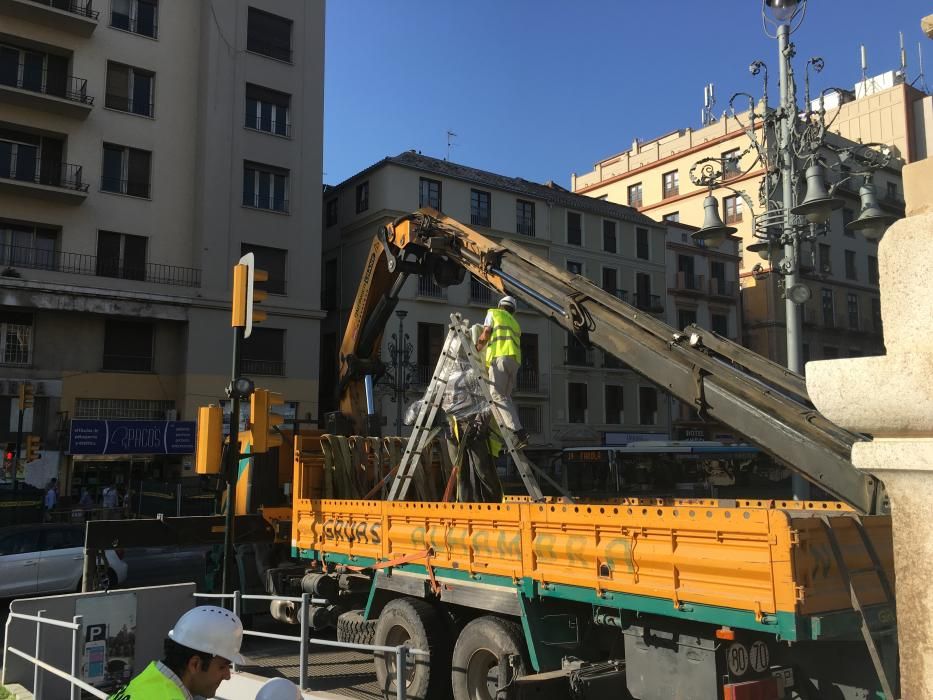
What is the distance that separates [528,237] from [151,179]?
18519 millimetres

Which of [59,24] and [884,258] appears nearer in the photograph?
[884,258]

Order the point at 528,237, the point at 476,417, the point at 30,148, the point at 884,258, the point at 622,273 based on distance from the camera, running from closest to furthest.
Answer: the point at 884,258 → the point at 476,417 → the point at 30,148 → the point at 528,237 → the point at 622,273

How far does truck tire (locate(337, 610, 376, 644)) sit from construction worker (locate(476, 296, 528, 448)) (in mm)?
2465

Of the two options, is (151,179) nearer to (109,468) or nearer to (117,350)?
(117,350)

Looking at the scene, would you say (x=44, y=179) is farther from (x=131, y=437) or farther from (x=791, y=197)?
(x=791, y=197)

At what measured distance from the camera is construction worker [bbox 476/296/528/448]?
26.6 feet

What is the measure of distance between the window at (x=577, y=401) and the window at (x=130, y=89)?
23983mm

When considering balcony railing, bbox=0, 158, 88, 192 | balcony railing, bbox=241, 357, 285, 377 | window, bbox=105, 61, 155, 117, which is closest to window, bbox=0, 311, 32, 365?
balcony railing, bbox=0, 158, 88, 192

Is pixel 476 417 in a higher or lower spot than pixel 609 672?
higher

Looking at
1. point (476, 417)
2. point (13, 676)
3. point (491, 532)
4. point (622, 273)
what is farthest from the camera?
point (622, 273)

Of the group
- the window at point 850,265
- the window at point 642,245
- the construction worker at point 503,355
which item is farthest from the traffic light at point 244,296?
the window at point 850,265

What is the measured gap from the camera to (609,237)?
1735 inches

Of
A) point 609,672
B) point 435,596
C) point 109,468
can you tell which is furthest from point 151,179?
point 609,672

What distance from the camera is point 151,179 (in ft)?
98.4
